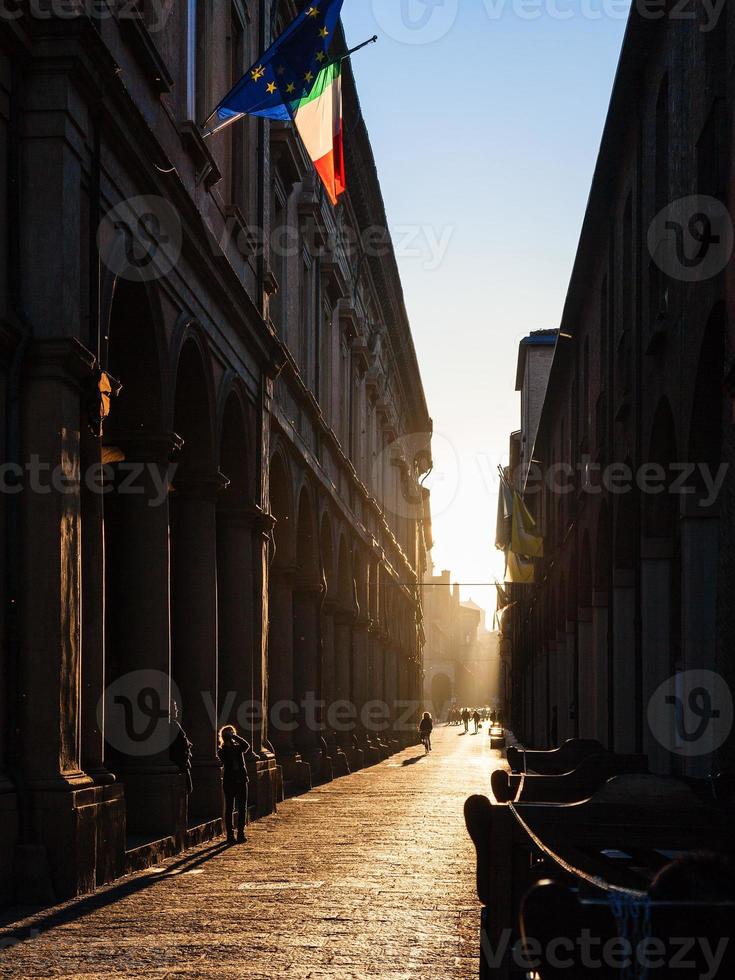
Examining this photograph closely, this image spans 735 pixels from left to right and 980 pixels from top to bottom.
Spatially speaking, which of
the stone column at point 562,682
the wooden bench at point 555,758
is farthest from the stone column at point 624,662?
the stone column at point 562,682

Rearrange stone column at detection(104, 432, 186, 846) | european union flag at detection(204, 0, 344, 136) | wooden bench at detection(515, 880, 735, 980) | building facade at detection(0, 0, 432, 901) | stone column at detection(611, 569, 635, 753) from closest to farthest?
wooden bench at detection(515, 880, 735, 980)
building facade at detection(0, 0, 432, 901)
stone column at detection(104, 432, 186, 846)
european union flag at detection(204, 0, 344, 136)
stone column at detection(611, 569, 635, 753)

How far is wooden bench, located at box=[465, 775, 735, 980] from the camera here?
6.82 meters

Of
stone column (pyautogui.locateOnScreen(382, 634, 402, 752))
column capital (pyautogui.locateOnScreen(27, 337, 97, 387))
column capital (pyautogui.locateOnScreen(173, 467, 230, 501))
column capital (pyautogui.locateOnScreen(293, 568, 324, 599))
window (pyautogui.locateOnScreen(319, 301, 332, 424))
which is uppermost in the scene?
window (pyautogui.locateOnScreen(319, 301, 332, 424))

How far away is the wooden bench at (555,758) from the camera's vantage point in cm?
1792

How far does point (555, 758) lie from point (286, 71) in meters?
8.36

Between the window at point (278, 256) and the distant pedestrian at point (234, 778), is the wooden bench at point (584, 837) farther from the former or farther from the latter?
the window at point (278, 256)

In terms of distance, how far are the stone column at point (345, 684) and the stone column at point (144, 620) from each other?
782 inches

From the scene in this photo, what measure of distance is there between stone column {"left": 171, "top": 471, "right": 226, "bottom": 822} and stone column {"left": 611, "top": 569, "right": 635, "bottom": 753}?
6.72 m

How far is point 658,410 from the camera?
18.7 meters

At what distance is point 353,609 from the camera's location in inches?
1545

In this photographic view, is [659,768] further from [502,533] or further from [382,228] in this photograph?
[502,533]

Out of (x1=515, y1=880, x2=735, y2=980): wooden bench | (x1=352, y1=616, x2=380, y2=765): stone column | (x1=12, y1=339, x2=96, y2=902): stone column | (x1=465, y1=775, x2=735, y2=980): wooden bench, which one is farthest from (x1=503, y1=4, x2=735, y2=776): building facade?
(x1=515, y1=880, x2=735, y2=980): wooden bench

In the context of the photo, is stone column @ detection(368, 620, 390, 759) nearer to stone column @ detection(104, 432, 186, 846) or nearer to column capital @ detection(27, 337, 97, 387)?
stone column @ detection(104, 432, 186, 846)

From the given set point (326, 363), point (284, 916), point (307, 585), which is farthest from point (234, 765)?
point (326, 363)
